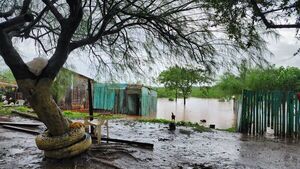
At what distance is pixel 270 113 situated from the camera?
11227 millimetres

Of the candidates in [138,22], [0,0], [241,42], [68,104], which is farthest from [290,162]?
[68,104]

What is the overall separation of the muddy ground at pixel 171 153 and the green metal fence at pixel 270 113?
84cm

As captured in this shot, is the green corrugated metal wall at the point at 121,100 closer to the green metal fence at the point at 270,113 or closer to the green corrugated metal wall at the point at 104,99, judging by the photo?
the green corrugated metal wall at the point at 104,99

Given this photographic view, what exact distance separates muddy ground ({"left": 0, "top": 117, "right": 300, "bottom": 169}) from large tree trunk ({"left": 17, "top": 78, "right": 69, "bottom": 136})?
81cm

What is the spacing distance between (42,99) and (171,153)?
11.2ft

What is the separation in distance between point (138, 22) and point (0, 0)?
301cm

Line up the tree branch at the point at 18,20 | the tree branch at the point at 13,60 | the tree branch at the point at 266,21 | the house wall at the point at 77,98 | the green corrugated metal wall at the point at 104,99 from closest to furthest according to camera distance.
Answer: the tree branch at the point at 266,21 < the tree branch at the point at 18,20 < the tree branch at the point at 13,60 < the green corrugated metal wall at the point at 104,99 < the house wall at the point at 77,98

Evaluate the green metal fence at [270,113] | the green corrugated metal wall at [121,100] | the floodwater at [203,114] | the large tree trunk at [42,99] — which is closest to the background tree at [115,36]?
the large tree trunk at [42,99]

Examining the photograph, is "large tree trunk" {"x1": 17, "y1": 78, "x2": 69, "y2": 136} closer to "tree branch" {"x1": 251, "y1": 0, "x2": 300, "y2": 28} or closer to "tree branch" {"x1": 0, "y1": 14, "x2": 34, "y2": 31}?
"tree branch" {"x1": 0, "y1": 14, "x2": 34, "y2": 31}

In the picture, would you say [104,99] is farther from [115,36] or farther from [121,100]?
[115,36]

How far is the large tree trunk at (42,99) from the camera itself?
5.86 metres

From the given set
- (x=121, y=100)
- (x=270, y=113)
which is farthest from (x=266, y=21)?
(x=121, y=100)

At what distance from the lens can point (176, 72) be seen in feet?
26.7

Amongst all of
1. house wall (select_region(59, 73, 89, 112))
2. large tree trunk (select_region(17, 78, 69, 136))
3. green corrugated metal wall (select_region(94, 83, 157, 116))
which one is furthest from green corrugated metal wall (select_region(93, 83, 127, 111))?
large tree trunk (select_region(17, 78, 69, 136))
